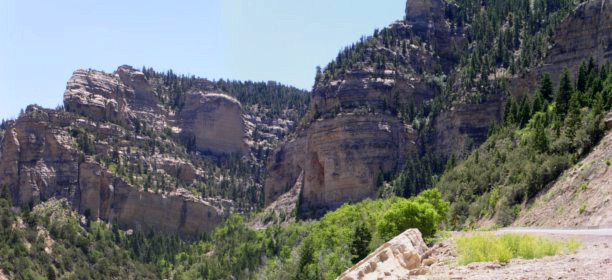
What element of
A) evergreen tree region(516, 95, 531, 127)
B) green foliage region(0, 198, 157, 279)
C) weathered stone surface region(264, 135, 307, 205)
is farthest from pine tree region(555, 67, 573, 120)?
weathered stone surface region(264, 135, 307, 205)

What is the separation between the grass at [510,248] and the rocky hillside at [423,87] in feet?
275

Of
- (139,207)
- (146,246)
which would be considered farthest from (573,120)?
(139,207)

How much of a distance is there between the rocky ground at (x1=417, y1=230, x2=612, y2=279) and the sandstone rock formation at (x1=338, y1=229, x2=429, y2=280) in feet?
2.20

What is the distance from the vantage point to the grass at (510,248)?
30172 millimetres

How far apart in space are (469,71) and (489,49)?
30.1 feet

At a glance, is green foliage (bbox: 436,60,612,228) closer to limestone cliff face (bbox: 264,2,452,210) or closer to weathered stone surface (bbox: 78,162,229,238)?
limestone cliff face (bbox: 264,2,452,210)

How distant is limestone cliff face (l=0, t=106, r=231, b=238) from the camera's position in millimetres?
169250

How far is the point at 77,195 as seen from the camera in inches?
6688

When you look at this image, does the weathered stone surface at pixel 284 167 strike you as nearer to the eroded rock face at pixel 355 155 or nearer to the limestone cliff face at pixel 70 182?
the eroded rock face at pixel 355 155

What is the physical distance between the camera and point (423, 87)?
149 metres

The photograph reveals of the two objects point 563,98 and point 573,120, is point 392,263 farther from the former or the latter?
point 563,98

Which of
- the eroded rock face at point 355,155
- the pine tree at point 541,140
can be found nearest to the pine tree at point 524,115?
the pine tree at point 541,140

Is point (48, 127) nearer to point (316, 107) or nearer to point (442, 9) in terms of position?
point (316, 107)

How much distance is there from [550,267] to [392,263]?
19.3ft
